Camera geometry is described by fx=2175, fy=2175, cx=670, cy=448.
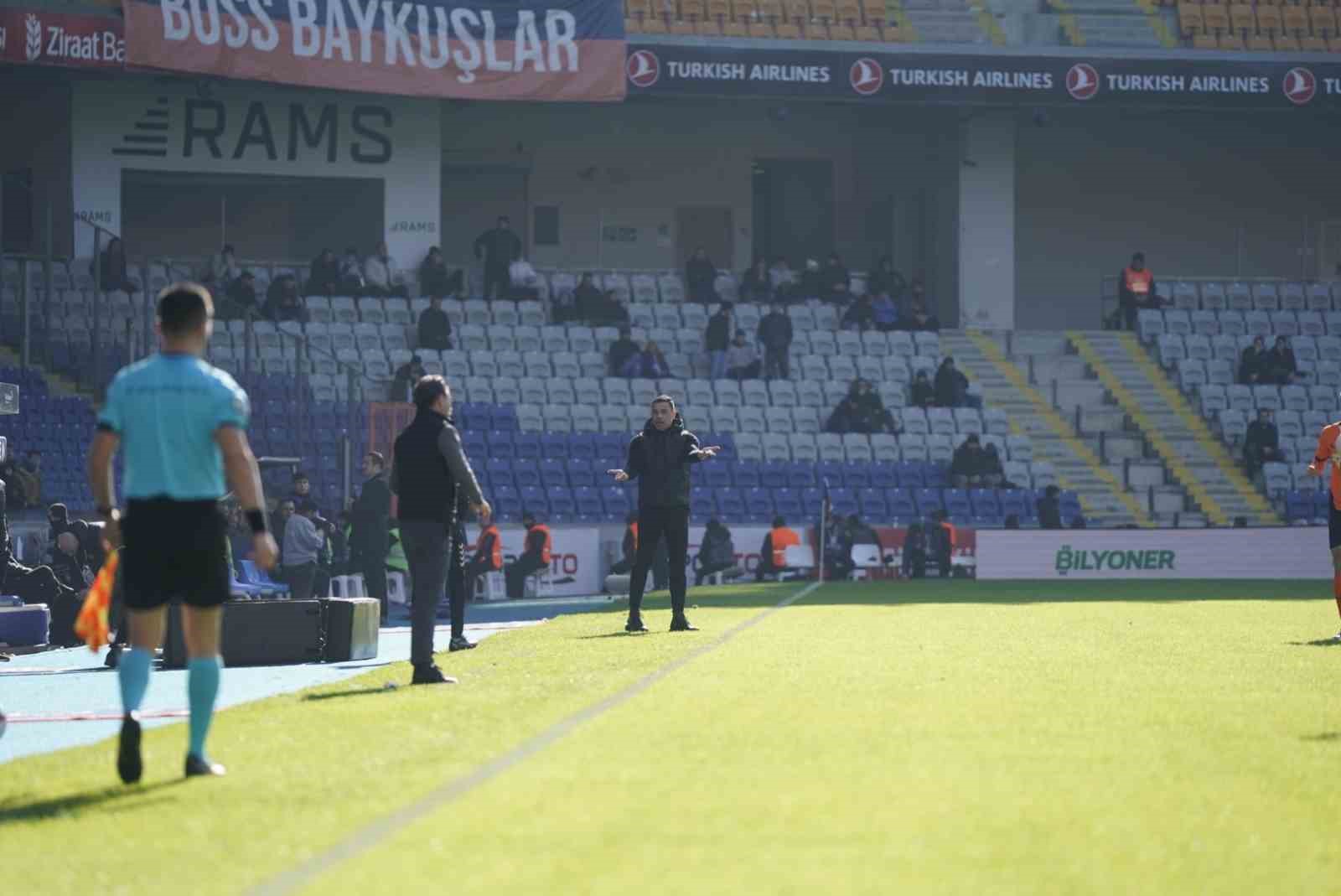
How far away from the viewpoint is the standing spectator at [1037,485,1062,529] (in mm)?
35469

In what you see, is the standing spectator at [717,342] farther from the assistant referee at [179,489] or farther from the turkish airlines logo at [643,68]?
the assistant referee at [179,489]

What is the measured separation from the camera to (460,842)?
6547 millimetres

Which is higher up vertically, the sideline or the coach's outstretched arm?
the coach's outstretched arm

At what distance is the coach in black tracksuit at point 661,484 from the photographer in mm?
17734

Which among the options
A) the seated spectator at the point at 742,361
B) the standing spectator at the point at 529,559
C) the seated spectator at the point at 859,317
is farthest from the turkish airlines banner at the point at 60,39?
the seated spectator at the point at 859,317

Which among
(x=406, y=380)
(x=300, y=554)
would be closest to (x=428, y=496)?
(x=300, y=554)

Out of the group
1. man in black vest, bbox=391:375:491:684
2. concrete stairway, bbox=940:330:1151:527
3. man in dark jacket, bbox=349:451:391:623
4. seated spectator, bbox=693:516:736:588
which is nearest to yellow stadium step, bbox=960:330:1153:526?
concrete stairway, bbox=940:330:1151:527

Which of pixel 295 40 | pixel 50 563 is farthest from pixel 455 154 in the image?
pixel 50 563

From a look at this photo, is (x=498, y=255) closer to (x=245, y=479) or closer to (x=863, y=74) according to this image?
(x=863, y=74)

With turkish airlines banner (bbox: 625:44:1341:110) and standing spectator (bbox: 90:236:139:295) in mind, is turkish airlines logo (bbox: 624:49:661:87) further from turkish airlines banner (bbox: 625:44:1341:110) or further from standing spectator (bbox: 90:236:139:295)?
standing spectator (bbox: 90:236:139:295)

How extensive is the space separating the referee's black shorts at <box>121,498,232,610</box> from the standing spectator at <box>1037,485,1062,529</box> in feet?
92.4

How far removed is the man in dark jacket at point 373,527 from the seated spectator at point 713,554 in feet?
30.7

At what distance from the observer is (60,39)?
35.3 metres

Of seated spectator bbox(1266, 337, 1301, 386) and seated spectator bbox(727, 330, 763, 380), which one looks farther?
seated spectator bbox(1266, 337, 1301, 386)
